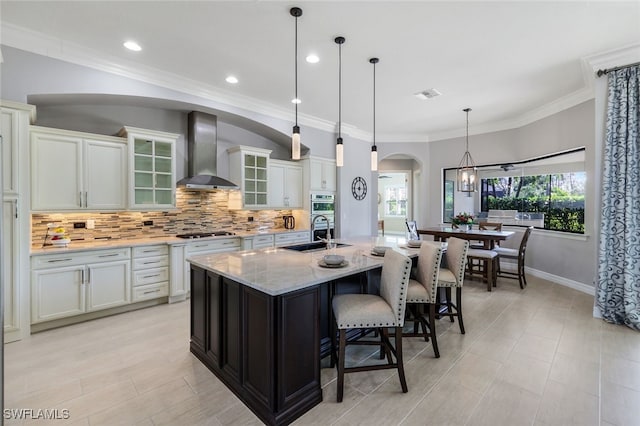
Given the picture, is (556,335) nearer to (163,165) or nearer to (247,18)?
(247,18)

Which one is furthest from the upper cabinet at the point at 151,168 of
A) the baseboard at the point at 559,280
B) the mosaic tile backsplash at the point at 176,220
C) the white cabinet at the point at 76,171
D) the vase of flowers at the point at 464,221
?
the baseboard at the point at 559,280

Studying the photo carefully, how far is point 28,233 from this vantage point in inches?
117

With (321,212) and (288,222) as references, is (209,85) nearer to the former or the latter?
(288,222)

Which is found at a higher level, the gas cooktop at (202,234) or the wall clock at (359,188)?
the wall clock at (359,188)

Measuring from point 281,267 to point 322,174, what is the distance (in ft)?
12.5

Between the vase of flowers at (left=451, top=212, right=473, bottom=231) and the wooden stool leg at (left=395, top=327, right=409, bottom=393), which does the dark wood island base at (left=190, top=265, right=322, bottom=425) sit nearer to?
the wooden stool leg at (left=395, top=327, right=409, bottom=393)

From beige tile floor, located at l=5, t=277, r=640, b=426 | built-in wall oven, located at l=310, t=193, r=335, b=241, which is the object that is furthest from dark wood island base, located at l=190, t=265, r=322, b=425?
built-in wall oven, located at l=310, t=193, r=335, b=241

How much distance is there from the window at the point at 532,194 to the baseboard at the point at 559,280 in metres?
0.82

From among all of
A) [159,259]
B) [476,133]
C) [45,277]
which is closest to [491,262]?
[476,133]

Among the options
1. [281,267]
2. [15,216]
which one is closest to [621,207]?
[281,267]

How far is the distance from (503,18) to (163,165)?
4282 millimetres

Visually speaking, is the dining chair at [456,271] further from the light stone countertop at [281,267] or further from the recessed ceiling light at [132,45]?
the recessed ceiling light at [132,45]

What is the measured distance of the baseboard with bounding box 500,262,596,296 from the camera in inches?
171

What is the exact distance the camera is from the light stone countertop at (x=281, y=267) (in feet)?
6.22
